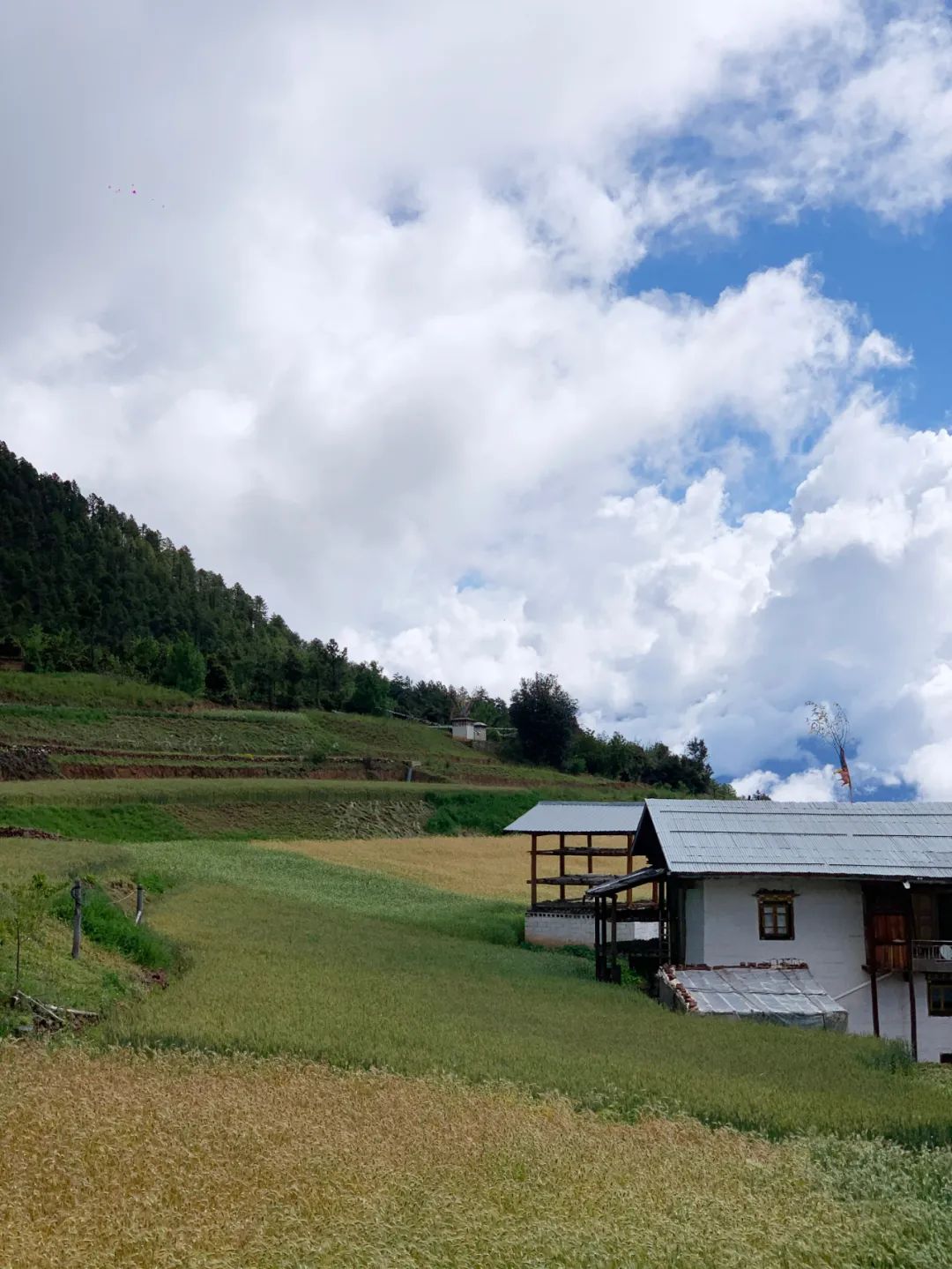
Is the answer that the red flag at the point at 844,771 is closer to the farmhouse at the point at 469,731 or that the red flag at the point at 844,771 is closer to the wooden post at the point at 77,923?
the wooden post at the point at 77,923

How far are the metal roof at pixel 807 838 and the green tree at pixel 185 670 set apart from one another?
6548cm

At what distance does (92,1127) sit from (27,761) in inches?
1878

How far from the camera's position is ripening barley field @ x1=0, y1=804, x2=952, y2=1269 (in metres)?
8.07

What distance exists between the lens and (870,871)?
88.7ft

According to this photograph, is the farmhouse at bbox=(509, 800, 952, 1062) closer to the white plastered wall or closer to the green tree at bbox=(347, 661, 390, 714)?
the white plastered wall

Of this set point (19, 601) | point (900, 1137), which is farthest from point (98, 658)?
point (900, 1137)

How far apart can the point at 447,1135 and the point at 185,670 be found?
273ft

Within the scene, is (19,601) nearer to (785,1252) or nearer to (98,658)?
(98,658)

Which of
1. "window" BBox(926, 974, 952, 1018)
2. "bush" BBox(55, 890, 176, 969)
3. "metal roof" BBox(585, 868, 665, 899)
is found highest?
"metal roof" BBox(585, 868, 665, 899)

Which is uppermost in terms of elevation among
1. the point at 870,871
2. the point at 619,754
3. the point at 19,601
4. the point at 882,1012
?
the point at 19,601

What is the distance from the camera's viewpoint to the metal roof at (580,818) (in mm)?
39250

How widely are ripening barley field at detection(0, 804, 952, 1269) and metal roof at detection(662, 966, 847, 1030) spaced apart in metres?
2.33

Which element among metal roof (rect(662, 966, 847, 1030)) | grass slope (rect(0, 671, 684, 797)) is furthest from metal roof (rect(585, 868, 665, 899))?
grass slope (rect(0, 671, 684, 797))

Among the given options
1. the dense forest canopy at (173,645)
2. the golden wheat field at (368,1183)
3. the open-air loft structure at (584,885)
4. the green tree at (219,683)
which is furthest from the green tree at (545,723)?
the golden wheat field at (368,1183)
